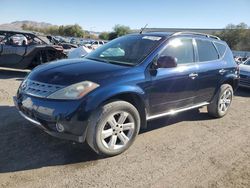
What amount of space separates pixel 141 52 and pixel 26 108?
199 cm

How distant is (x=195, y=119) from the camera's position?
609 cm

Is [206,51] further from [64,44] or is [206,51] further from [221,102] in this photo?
[64,44]

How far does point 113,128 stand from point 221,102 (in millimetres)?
3206

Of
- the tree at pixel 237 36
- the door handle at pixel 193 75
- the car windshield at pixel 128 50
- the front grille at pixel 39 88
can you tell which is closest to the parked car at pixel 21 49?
the car windshield at pixel 128 50

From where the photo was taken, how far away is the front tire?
146 inches

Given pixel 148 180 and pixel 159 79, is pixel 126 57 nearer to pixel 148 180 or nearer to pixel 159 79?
pixel 159 79

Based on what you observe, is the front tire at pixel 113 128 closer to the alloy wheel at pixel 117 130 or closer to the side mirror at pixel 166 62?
the alloy wheel at pixel 117 130

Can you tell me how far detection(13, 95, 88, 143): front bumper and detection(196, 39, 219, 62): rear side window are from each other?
2.92 m

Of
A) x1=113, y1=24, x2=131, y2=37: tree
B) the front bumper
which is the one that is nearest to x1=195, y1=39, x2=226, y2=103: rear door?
the front bumper

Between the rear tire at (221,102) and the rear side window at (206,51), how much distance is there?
2.41ft

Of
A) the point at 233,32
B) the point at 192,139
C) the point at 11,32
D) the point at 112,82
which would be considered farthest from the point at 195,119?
the point at 233,32

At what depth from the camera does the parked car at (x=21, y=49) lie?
991 centimetres

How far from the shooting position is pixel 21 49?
9953 mm

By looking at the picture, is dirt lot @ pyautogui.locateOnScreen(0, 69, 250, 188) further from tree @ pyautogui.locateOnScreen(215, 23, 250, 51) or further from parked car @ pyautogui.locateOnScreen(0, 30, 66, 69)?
tree @ pyautogui.locateOnScreen(215, 23, 250, 51)
